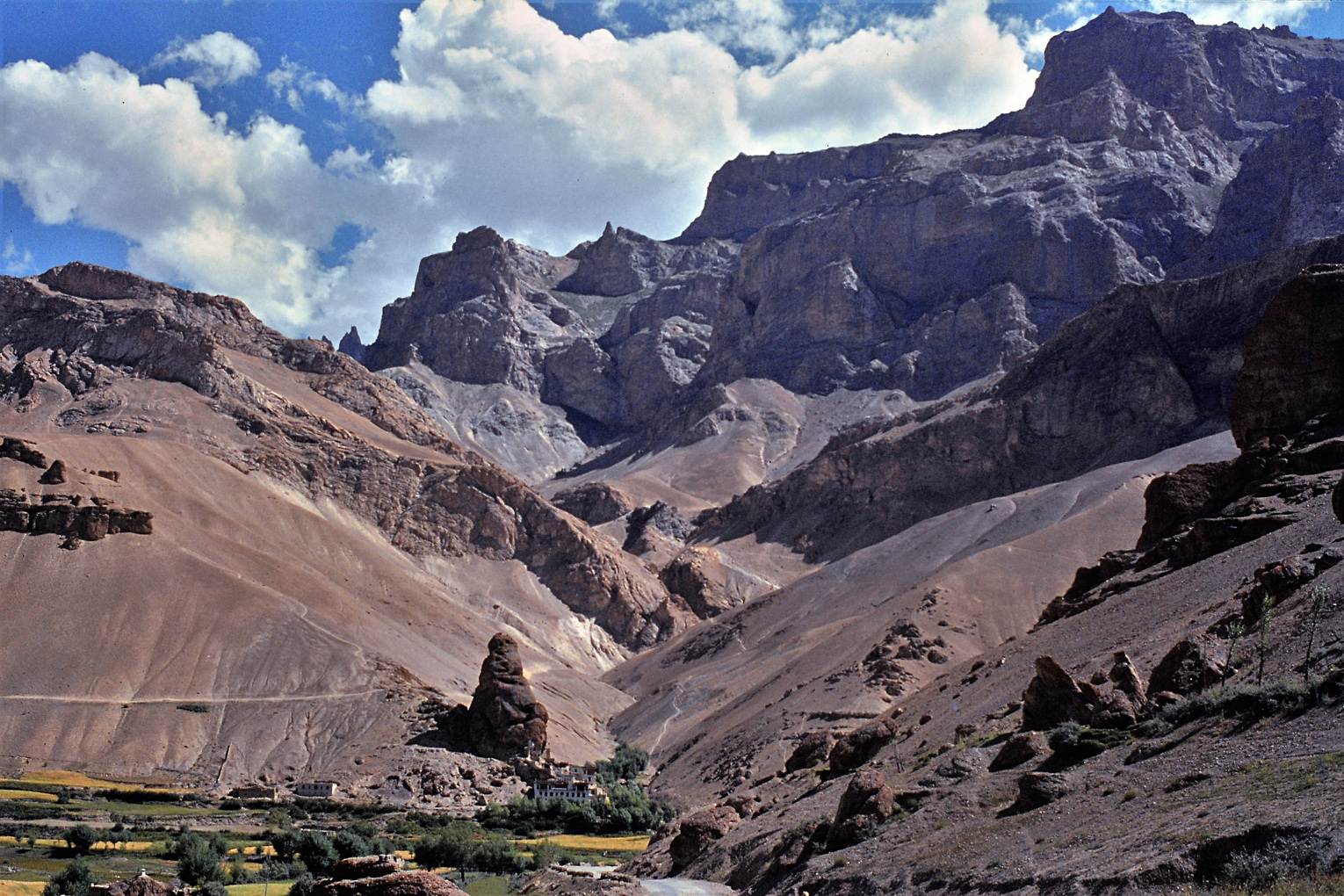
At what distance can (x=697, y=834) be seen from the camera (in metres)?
42.2

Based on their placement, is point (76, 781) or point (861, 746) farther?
point (76, 781)

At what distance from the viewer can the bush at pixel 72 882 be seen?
3728 cm

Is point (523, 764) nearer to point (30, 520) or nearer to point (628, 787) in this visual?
point (628, 787)

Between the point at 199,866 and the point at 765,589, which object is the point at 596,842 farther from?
the point at 765,589

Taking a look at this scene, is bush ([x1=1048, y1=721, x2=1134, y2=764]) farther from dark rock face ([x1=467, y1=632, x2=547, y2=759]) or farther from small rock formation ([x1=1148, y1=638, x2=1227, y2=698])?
dark rock face ([x1=467, y1=632, x2=547, y2=759])

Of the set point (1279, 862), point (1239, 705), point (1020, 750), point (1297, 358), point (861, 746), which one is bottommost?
point (1279, 862)

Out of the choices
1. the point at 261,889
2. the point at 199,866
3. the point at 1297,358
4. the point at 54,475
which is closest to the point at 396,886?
the point at 261,889

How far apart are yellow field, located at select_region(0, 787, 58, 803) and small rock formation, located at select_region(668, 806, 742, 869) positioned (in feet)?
129

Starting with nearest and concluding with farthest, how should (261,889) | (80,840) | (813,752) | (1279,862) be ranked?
(1279,862) < (261,889) < (813,752) < (80,840)

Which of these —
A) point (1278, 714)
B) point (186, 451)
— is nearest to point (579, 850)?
point (1278, 714)

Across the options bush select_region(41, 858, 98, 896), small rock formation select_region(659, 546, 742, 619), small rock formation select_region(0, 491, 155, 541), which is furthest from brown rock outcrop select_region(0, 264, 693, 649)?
bush select_region(41, 858, 98, 896)

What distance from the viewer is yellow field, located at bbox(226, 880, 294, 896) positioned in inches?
1649

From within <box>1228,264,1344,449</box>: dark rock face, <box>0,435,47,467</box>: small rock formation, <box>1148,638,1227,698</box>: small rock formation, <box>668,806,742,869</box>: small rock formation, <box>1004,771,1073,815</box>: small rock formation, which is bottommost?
<box>668,806,742,869</box>: small rock formation

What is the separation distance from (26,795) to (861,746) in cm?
4639
